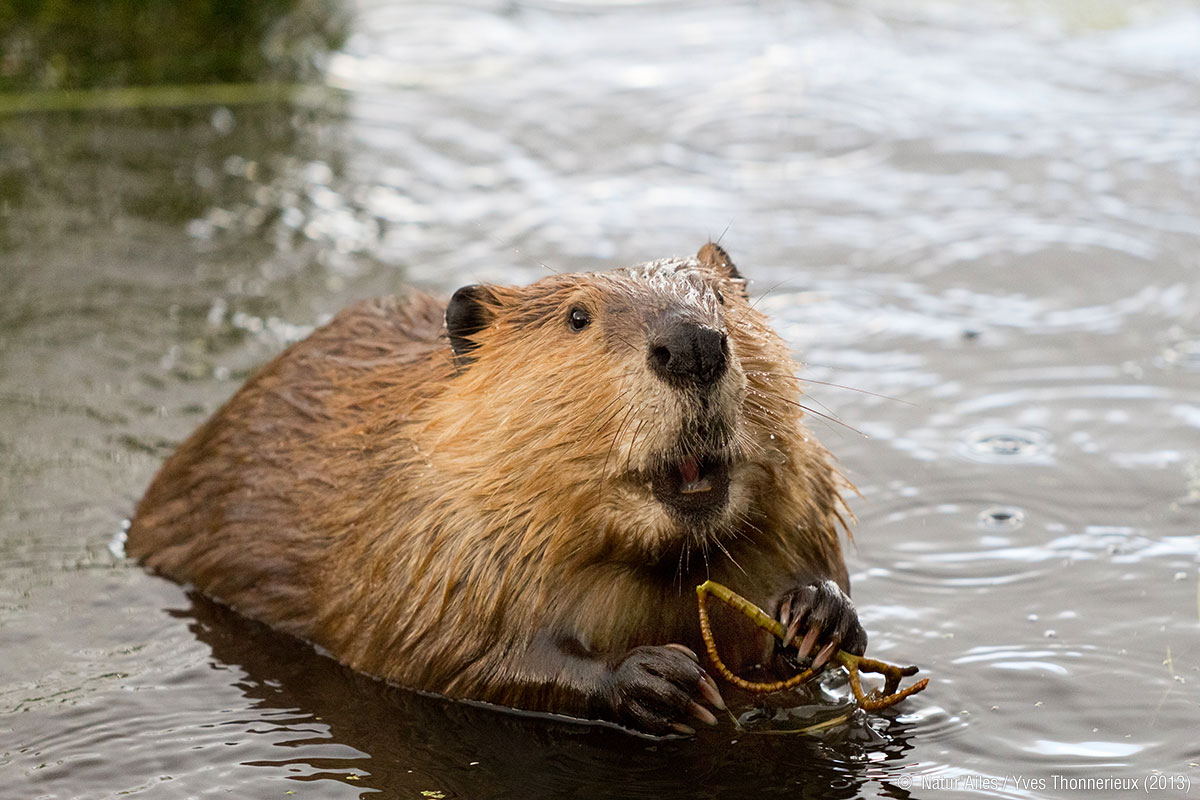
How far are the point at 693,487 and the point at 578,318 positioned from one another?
1.53 ft

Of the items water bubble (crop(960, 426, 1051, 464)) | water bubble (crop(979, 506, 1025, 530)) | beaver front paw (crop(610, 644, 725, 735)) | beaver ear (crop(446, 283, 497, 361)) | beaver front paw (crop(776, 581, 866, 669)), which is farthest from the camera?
water bubble (crop(960, 426, 1051, 464))

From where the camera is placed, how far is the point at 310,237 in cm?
693

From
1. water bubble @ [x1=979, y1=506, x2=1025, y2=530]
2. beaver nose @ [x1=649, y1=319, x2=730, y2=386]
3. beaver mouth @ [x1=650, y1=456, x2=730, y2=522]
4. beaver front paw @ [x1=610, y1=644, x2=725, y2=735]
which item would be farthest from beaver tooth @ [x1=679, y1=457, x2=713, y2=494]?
water bubble @ [x1=979, y1=506, x2=1025, y2=530]

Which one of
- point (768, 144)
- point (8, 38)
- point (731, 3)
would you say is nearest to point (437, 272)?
point (768, 144)

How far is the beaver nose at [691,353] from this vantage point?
3.12m

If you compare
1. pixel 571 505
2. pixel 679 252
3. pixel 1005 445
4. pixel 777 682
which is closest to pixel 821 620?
pixel 777 682

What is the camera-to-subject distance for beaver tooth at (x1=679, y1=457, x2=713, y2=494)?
3.30m

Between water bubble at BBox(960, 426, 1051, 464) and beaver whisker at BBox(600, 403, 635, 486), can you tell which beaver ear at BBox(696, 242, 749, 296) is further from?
water bubble at BBox(960, 426, 1051, 464)

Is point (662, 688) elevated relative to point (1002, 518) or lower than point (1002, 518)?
lower

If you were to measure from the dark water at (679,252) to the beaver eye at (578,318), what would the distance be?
0.93 m

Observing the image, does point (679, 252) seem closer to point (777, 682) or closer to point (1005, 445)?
point (1005, 445)

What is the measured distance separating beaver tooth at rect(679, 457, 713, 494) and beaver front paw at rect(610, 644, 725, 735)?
36 cm

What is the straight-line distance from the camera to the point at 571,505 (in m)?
3.42

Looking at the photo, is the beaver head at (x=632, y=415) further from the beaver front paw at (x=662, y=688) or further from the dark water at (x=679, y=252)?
the dark water at (x=679, y=252)
